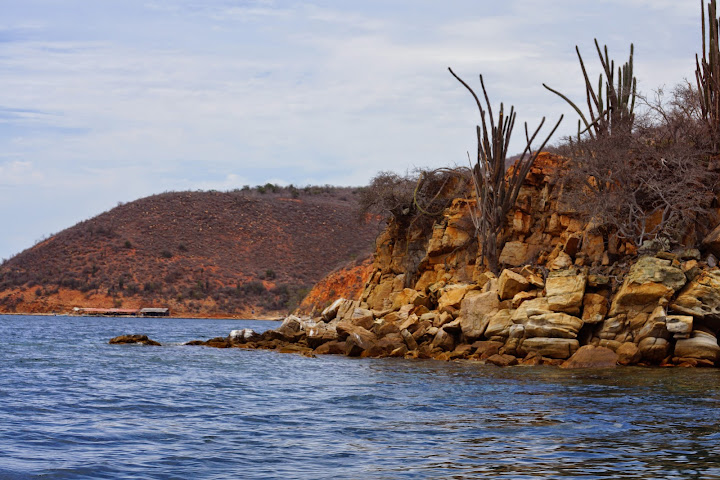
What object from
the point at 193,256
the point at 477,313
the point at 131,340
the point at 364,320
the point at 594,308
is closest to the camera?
the point at 594,308

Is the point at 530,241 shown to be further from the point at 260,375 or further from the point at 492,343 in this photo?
the point at 260,375

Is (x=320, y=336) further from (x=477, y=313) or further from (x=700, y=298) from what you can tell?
(x=700, y=298)

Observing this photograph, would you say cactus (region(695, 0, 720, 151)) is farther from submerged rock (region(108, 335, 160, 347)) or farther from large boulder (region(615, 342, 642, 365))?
submerged rock (region(108, 335, 160, 347))

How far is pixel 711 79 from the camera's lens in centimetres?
2530

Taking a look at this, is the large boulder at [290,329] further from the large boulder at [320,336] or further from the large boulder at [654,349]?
the large boulder at [654,349]

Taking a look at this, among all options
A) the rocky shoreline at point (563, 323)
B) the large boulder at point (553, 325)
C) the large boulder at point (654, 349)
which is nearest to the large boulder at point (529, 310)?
the rocky shoreline at point (563, 323)

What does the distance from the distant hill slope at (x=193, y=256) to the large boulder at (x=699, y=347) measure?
50614 millimetres

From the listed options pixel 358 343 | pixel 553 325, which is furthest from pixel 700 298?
pixel 358 343

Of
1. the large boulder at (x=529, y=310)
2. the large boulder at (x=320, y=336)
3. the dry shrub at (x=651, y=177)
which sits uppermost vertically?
the dry shrub at (x=651, y=177)

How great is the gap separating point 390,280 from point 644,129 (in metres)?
12.5

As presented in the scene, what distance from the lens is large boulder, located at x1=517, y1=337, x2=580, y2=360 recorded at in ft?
70.2

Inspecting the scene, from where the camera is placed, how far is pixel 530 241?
95.2ft

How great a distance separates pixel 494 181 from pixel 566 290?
7.84 m

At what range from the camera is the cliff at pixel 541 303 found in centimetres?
2042
